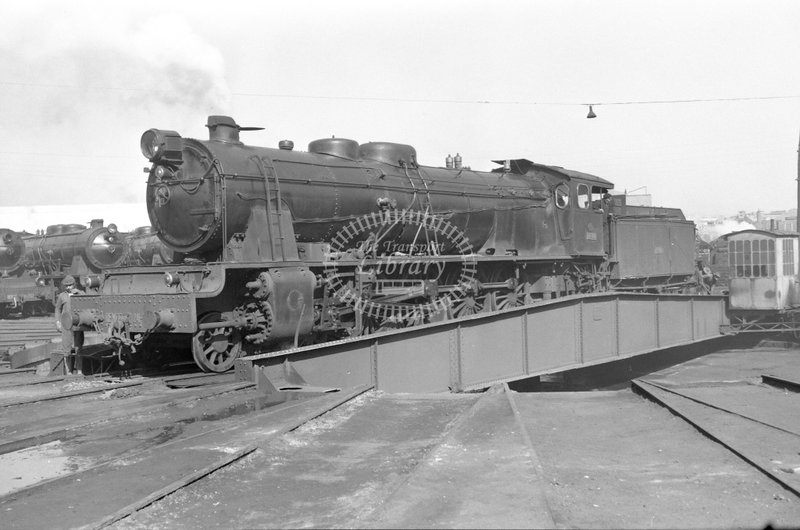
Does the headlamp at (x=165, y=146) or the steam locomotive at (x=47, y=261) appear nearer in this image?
the headlamp at (x=165, y=146)

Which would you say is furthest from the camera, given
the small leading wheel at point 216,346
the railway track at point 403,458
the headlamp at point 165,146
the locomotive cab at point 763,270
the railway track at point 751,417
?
the locomotive cab at point 763,270

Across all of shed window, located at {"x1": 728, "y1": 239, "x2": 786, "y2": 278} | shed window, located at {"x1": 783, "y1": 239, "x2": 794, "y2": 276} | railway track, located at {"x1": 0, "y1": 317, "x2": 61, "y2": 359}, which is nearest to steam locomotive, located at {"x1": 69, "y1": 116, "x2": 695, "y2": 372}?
shed window, located at {"x1": 728, "y1": 239, "x2": 786, "y2": 278}

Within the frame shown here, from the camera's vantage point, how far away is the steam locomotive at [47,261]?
85.9 feet

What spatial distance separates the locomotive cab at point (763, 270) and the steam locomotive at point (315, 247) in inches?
228

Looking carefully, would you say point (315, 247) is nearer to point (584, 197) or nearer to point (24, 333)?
point (584, 197)

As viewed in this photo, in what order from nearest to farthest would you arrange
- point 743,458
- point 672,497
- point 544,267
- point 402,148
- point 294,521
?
point 294,521 → point 672,497 → point 743,458 → point 402,148 → point 544,267

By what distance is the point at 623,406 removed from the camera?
26.2 feet

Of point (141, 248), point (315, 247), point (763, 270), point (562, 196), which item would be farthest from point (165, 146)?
point (141, 248)

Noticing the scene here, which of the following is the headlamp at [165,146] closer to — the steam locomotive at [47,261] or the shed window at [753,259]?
the shed window at [753,259]

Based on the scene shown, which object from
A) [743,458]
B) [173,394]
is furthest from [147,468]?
[743,458]

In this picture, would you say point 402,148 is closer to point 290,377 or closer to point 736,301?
point 290,377

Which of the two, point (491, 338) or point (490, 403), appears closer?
point (490, 403)

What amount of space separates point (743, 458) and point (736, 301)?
14.3 meters

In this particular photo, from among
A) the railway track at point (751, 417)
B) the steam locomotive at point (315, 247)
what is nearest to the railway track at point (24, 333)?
the steam locomotive at point (315, 247)
